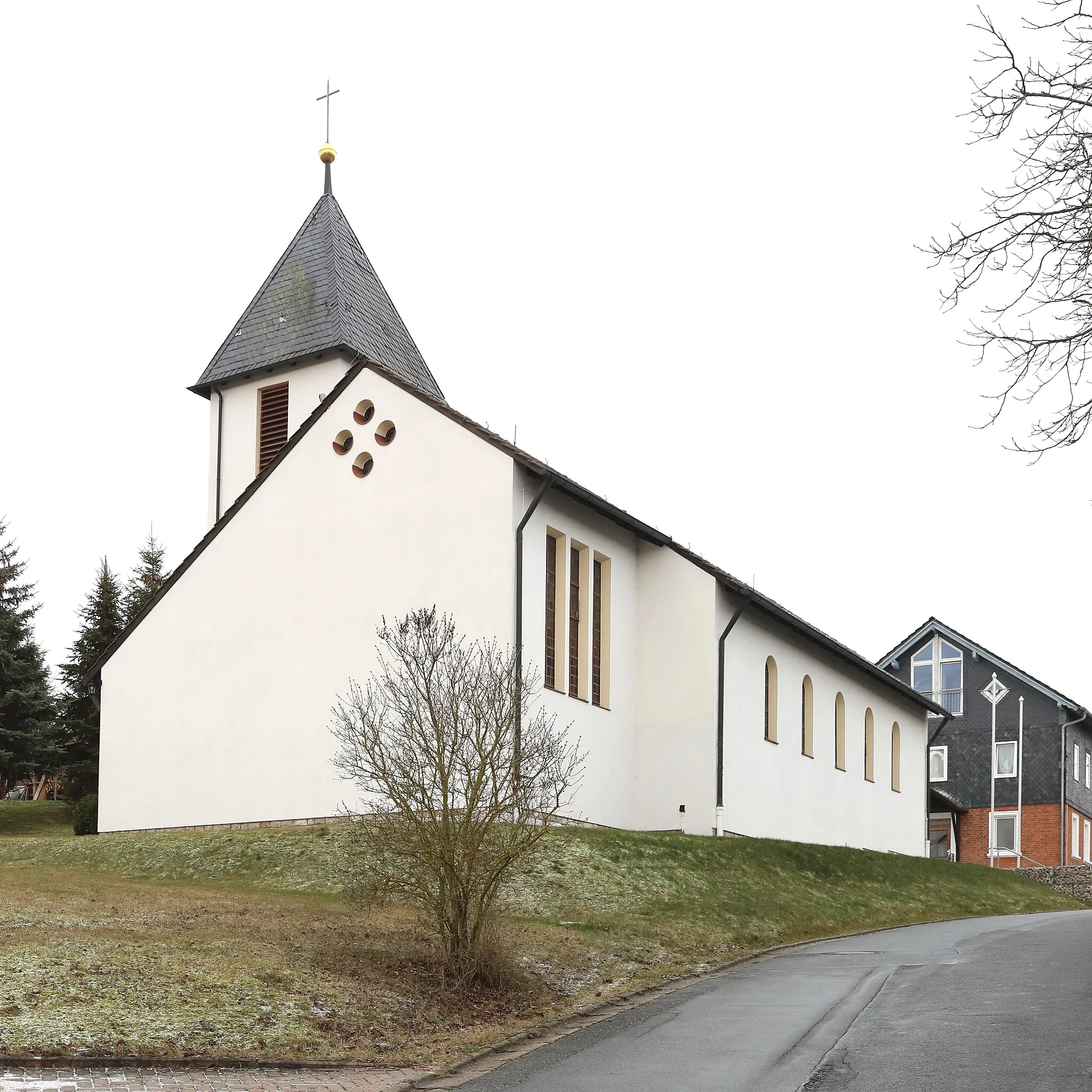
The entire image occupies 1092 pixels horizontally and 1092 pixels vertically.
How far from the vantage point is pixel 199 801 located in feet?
93.6

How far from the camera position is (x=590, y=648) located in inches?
1099

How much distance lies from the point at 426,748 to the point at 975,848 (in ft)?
150

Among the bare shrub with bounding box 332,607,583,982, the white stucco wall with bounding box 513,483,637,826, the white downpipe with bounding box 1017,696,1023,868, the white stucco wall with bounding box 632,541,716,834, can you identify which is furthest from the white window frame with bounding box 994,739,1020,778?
the bare shrub with bounding box 332,607,583,982

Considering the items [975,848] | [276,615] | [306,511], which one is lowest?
[975,848]

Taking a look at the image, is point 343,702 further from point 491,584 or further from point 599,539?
point 599,539

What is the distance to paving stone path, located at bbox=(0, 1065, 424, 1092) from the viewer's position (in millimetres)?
11062

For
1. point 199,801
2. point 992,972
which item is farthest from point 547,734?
point 199,801

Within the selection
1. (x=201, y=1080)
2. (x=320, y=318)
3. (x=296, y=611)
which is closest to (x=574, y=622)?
(x=296, y=611)

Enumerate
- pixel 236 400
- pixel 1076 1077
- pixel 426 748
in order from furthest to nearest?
pixel 236 400 < pixel 426 748 < pixel 1076 1077

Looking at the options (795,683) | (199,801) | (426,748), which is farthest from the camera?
(795,683)

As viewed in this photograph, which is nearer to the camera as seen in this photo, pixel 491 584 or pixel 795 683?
pixel 491 584

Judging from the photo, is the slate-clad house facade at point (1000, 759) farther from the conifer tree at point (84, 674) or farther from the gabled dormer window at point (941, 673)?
the conifer tree at point (84, 674)

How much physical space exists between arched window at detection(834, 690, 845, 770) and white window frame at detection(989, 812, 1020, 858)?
21.3 m

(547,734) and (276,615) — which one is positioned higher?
(276,615)
